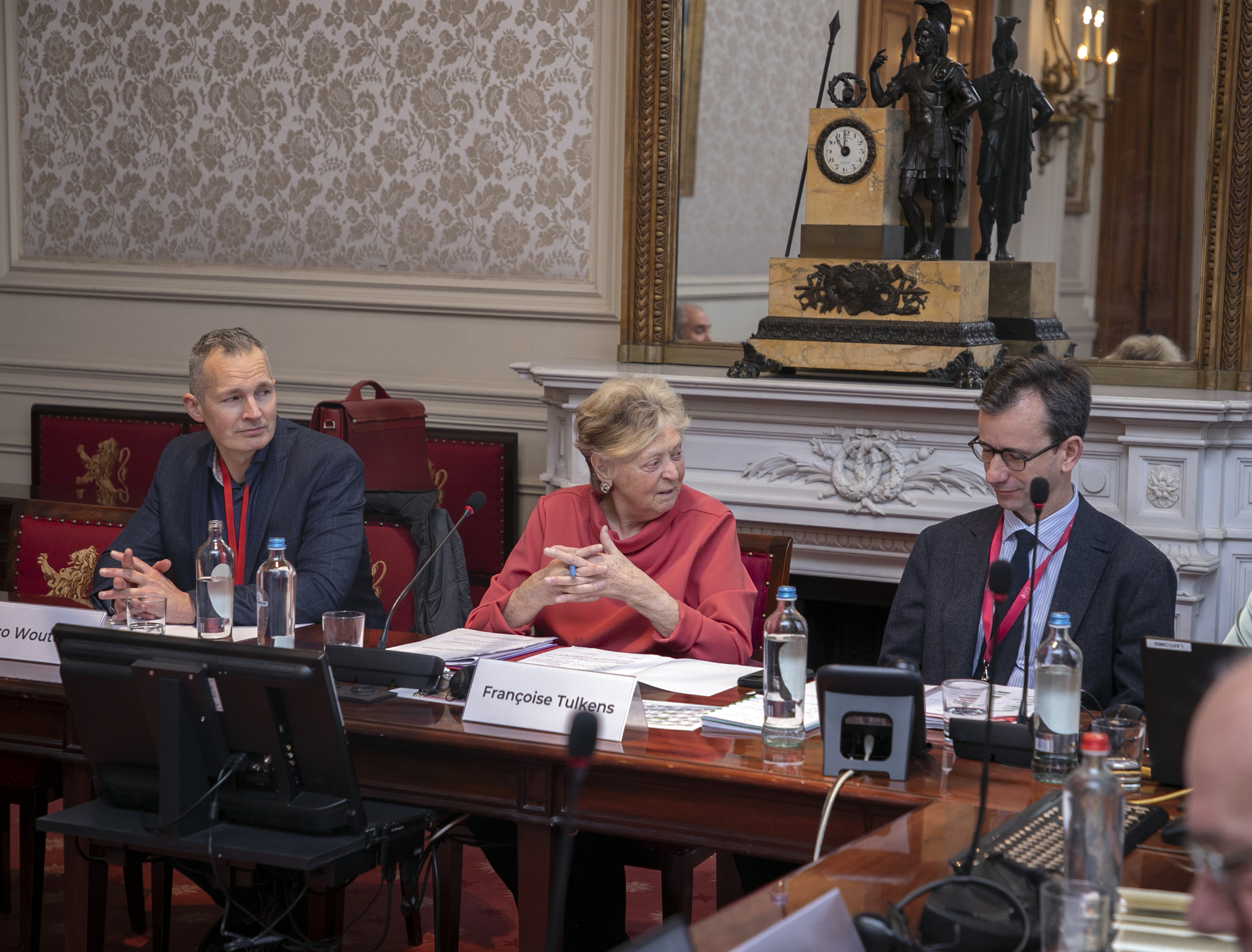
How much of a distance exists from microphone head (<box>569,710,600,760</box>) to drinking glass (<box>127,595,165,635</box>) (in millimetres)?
1472

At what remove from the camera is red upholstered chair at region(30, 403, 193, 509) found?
5105mm

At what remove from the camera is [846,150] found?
3.75 meters

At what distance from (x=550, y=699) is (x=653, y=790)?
0.21 meters

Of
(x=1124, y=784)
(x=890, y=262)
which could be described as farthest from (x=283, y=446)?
(x=1124, y=784)

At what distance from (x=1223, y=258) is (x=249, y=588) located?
2.74 metres

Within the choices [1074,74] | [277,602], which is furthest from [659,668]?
[1074,74]

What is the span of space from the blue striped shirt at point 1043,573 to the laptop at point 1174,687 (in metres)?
0.57

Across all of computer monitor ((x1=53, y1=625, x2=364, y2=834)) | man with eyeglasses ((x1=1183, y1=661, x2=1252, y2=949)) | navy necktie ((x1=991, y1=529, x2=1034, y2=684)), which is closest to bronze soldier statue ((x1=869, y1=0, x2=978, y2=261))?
navy necktie ((x1=991, y1=529, x2=1034, y2=684))

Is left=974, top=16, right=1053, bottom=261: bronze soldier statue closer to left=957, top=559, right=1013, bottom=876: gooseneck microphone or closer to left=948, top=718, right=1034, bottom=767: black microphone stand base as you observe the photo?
left=957, top=559, right=1013, bottom=876: gooseneck microphone

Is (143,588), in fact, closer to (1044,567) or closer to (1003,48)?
(1044,567)

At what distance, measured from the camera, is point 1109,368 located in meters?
3.99

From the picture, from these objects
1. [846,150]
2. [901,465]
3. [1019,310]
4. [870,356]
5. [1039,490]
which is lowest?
[901,465]

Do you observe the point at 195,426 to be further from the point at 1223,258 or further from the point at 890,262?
the point at 1223,258

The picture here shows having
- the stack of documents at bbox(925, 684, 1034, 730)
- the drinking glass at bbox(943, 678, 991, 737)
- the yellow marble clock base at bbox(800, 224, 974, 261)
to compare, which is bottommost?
the stack of documents at bbox(925, 684, 1034, 730)
